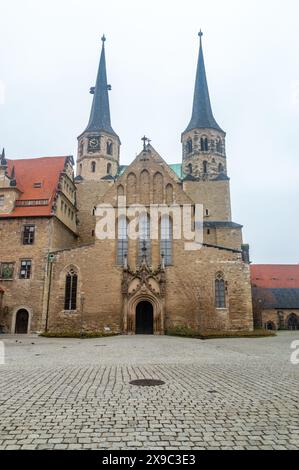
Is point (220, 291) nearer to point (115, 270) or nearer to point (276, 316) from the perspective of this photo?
point (115, 270)

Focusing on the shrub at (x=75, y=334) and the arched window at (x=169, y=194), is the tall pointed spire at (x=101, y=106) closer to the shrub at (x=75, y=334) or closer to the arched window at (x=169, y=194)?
the arched window at (x=169, y=194)

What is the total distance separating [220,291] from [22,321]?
1537 centimetres

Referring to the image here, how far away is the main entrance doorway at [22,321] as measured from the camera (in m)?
27.6

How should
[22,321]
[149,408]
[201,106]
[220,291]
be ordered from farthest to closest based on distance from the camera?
[201,106], [220,291], [22,321], [149,408]

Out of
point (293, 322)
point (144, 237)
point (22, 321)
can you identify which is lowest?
point (293, 322)

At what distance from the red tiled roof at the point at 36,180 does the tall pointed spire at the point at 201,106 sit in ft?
56.6

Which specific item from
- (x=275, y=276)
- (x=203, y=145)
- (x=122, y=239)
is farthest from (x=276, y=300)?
(x=122, y=239)

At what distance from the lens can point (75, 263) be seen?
94.6ft

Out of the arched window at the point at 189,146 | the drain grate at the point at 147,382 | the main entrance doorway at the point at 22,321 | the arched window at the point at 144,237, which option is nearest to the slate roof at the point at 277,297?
the arched window at the point at 189,146

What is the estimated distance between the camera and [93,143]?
43500mm

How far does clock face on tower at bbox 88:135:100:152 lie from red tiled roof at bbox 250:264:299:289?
26.1 meters

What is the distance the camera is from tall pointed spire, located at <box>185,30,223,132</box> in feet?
144
